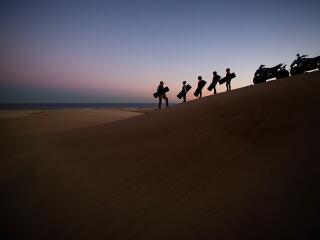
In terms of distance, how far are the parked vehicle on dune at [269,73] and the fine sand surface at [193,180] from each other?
4248 mm

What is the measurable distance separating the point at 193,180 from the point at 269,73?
27.8 feet

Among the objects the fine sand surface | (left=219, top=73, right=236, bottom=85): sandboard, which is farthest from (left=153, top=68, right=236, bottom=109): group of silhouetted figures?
the fine sand surface

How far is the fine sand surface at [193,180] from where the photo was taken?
3182 mm

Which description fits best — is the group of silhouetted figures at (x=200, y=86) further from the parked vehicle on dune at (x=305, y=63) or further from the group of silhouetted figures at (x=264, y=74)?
the parked vehicle on dune at (x=305, y=63)

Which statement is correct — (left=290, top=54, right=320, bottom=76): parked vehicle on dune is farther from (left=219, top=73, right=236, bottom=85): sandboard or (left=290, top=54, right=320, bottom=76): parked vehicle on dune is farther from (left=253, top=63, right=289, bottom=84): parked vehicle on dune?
(left=219, top=73, right=236, bottom=85): sandboard

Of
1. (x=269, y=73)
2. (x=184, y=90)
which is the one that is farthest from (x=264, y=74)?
(x=184, y=90)

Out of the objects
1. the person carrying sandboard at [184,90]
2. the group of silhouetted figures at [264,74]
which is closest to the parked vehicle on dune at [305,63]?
the group of silhouetted figures at [264,74]

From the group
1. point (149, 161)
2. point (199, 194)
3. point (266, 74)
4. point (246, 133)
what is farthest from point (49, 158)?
point (266, 74)

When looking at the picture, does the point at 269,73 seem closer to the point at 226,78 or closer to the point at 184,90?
A: the point at 226,78

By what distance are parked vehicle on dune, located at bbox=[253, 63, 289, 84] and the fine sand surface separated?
13.9ft

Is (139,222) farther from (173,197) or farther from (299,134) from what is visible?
(299,134)

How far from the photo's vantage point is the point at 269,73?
425 inches

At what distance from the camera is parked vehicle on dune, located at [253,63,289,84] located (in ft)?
34.0

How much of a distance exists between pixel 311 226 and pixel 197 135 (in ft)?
10.6
